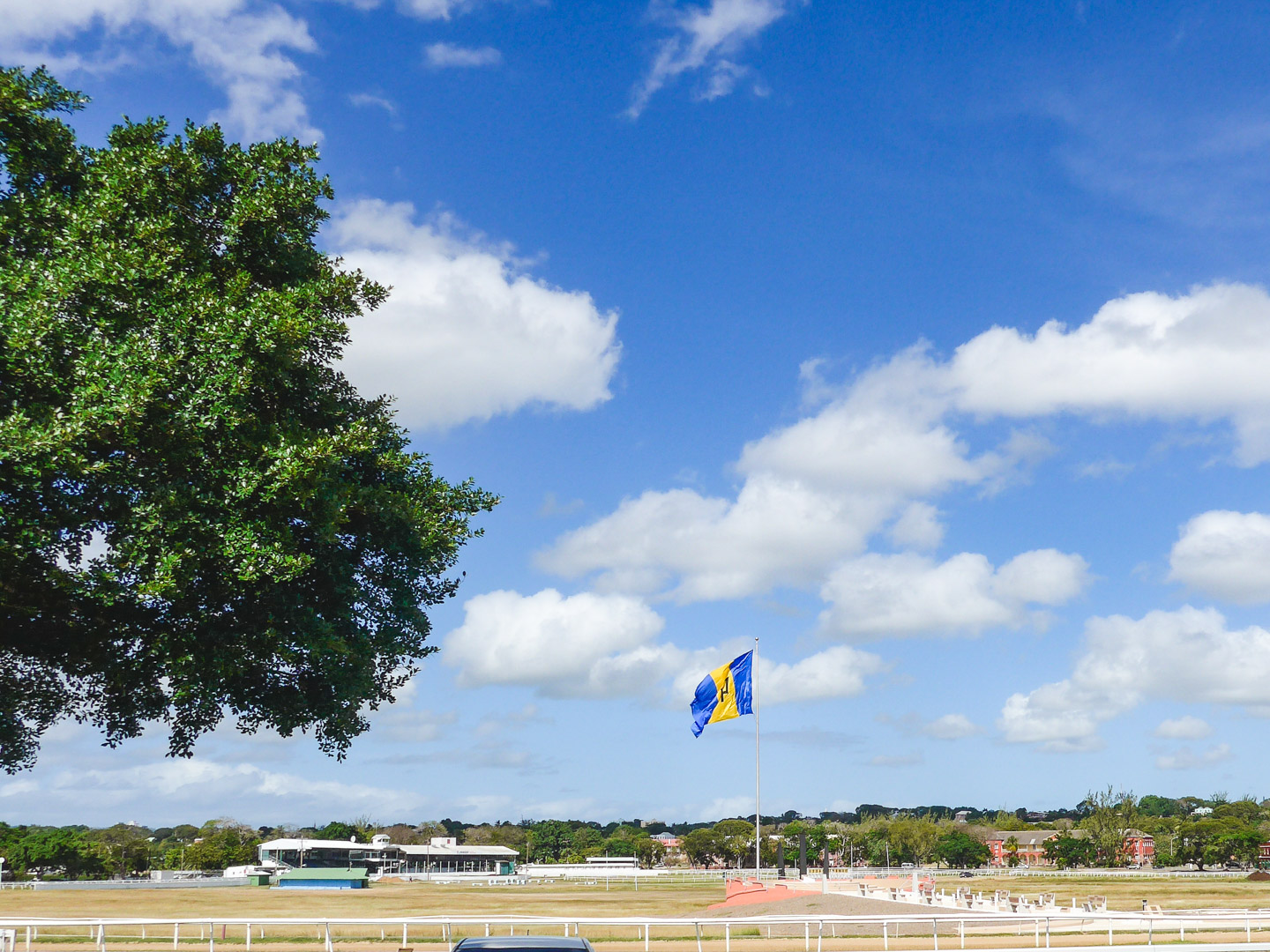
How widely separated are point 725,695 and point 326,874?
9389 cm

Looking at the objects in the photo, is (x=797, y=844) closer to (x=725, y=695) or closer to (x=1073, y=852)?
(x=1073, y=852)

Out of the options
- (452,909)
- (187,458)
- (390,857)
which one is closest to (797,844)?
(390,857)

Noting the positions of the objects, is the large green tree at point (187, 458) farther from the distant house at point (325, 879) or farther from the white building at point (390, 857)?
the white building at point (390, 857)

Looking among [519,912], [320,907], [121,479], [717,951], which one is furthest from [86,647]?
[320,907]

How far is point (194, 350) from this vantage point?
16906 millimetres

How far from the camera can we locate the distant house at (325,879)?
386 feet

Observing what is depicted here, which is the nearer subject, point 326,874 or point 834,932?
point 834,932

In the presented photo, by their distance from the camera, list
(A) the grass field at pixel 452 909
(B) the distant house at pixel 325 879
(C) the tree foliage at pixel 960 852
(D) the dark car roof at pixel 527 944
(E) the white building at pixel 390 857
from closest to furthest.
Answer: (D) the dark car roof at pixel 527 944 → (A) the grass field at pixel 452 909 → (B) the distant house at pixel 325 879 → (E) the white building at pixel 390 857 → (C) the tree foliage at pixel 960 852

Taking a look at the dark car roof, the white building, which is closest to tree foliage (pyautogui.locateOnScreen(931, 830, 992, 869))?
the white building

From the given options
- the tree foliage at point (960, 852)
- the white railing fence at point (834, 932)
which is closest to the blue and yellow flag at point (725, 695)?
the white railing fence at point (834, 932)

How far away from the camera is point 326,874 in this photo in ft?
397

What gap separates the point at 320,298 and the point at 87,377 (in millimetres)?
4752

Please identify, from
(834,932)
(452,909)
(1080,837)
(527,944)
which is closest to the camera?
(527,944)

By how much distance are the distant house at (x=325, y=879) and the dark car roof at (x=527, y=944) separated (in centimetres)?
11638
